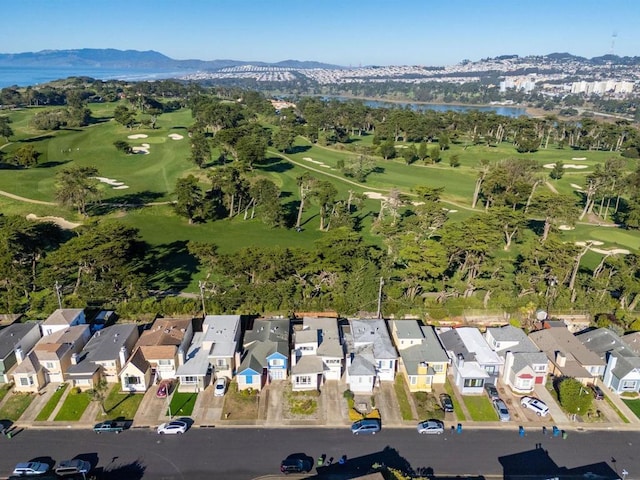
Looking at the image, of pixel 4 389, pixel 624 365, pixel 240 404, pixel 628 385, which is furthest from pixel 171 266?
pixel 628 385

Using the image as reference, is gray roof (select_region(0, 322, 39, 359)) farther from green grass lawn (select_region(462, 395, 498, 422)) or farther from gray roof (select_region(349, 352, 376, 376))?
green grass lawn (select_region(462, 395, 498, 422))

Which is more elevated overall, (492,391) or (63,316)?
(63,316)

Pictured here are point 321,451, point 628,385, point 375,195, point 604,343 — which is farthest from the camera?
point 375,195

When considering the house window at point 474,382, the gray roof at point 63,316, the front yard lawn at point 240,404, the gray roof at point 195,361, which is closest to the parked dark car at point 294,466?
the front yard lawn at point 240,404

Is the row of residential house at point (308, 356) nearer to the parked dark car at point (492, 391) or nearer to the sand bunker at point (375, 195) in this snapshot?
the parked dark car at point (492, 391)

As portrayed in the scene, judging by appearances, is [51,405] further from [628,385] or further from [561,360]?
[628,385]
